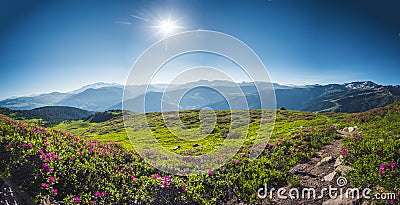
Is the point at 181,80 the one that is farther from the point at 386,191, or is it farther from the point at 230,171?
the point at 386,191

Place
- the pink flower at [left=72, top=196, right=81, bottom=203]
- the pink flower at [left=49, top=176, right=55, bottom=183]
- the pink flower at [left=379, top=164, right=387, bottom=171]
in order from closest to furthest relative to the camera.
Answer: the pink flower at [left=72, top=196, right=81, bottom=203] < the pink flower at [left=49, top=176, right=55, bottom=183] < the pink flower at [left=379, top=164, right=387, bottom=171]

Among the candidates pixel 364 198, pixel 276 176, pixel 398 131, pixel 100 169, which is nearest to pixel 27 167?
pixel 100 169

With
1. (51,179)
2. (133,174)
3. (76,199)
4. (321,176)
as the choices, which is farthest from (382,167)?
(51,179)

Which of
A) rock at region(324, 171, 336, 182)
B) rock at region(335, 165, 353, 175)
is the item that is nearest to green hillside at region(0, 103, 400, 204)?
rock at region(335, 165, 353, 175)

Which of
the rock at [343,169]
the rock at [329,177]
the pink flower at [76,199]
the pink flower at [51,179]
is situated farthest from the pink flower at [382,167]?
the pink flower at [51,179]

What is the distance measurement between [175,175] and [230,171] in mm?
3380

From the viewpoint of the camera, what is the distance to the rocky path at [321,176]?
8758 millimetres

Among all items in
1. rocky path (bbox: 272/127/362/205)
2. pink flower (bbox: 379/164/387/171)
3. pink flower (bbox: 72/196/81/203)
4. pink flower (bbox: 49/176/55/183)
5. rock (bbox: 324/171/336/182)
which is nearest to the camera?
pink flower (bbox: 72/196/81/203)

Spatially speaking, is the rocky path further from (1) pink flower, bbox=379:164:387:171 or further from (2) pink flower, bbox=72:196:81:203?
(2) pink flower, bbox=72:196:81:203

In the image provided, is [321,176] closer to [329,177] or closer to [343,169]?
[329,177]

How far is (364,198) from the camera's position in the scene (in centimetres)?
792

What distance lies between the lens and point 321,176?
36.1 feet

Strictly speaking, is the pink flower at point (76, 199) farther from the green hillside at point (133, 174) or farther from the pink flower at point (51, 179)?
the pink flower at point (51, 179)

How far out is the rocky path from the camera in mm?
8758
